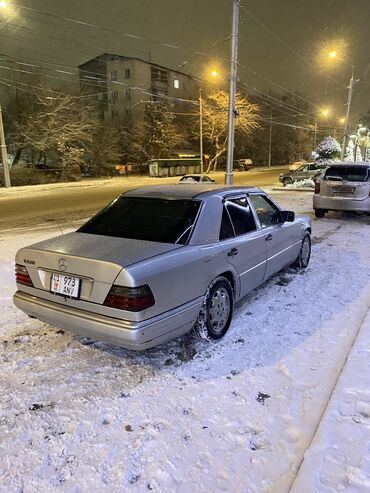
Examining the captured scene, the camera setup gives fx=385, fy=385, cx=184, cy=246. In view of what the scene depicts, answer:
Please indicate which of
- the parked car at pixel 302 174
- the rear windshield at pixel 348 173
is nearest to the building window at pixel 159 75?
the parked car at pixel 302 174

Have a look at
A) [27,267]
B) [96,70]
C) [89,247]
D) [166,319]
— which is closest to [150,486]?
[166,319]

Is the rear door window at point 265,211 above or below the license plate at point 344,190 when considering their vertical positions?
above

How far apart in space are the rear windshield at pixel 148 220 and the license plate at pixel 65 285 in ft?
2.18

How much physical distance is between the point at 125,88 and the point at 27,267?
216 feet

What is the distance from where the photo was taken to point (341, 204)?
419 inches

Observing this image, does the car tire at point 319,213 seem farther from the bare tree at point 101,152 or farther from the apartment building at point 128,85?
the apartment building at point 128,85

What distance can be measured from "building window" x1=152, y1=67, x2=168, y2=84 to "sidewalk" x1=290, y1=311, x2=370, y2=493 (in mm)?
→ 71701

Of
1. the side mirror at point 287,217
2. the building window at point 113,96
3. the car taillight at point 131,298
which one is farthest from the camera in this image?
the building window at point 113,96

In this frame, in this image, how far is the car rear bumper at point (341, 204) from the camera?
33.9 ft

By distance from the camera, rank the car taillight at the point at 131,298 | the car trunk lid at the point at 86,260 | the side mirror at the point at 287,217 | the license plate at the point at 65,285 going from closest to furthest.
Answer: the car taillight at the point at 131,298 < the car trunk lid at the point at 86,260 < the license plate at the point at 65,285 < the side mirror at the point at 287,217

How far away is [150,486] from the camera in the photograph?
2178 millimetres

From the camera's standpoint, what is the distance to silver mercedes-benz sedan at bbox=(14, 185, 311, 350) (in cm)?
293

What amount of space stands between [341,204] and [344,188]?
1.45ft

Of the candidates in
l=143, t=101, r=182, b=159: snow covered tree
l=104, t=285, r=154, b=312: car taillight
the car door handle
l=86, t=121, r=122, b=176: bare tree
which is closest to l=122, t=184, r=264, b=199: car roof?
the car door handle
